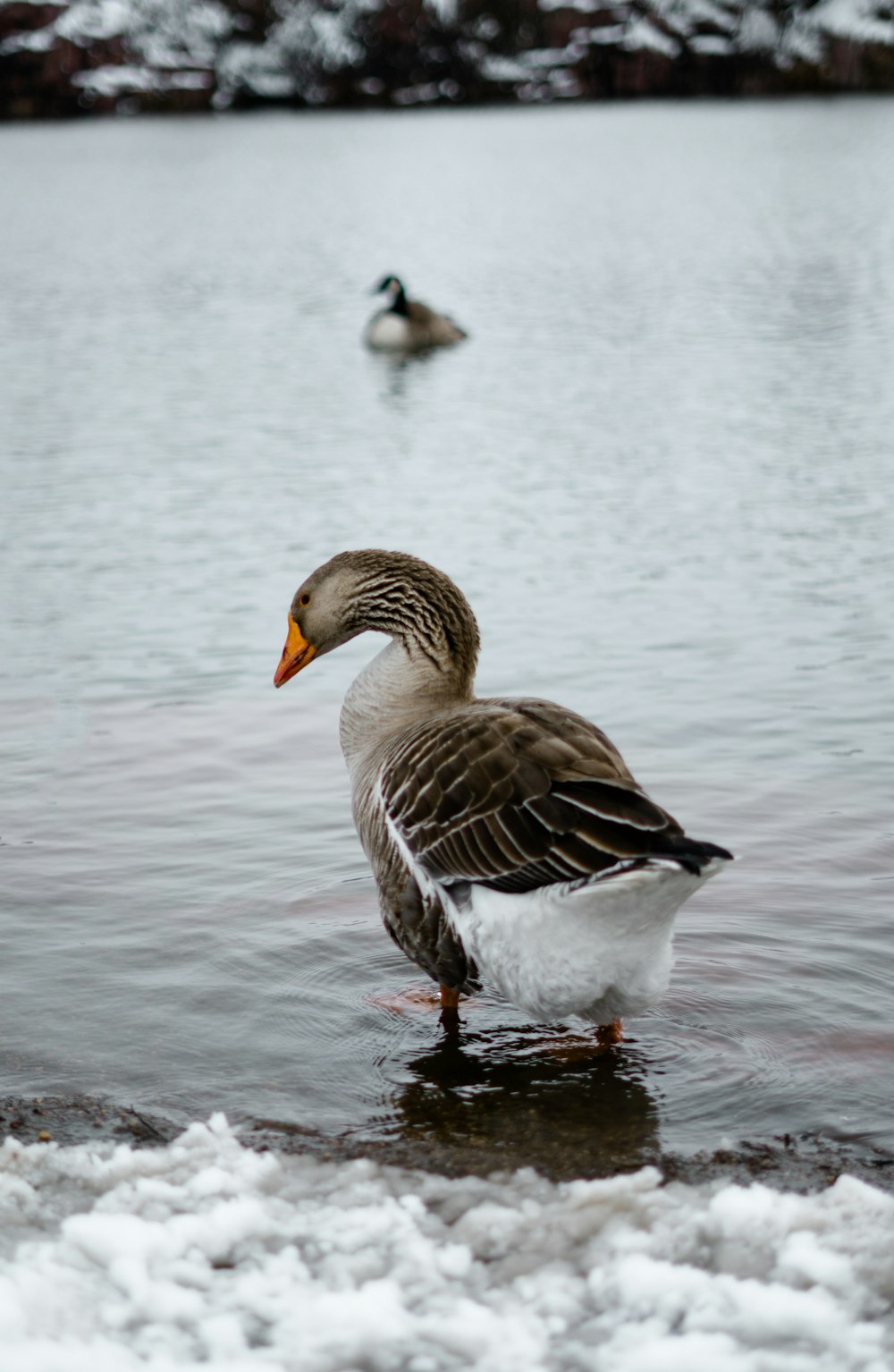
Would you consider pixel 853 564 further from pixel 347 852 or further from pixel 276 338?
pixel 276 338

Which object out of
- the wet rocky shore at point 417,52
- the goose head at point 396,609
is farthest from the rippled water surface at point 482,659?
the wet rocky shore at point 417,52

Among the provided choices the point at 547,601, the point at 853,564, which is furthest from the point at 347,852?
the point at 853,564

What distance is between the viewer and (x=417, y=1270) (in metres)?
3.41

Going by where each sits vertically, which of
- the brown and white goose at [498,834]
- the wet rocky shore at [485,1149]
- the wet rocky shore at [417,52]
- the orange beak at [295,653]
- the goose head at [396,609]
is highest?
the wet rocky shore at [417,52]

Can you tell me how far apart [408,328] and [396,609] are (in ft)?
57.8

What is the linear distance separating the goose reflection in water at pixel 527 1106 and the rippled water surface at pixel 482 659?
0.05 feet

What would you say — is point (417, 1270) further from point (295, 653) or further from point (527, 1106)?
point (295, 653)

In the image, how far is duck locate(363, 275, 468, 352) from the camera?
21.9 metres

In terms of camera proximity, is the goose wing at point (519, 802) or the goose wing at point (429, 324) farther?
the goose wing at point (429, 324)

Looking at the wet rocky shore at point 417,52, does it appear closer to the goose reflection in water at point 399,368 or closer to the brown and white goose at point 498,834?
the goose reflection in water at point 399,368

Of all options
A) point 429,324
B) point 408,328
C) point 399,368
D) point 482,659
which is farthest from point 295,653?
point 408,328

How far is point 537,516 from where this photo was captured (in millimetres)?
12430

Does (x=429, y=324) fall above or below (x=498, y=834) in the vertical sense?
above

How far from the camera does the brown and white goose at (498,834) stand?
12.8ft
